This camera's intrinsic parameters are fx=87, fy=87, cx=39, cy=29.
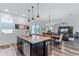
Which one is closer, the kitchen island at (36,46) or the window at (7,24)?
the kitchen island at (36,46)

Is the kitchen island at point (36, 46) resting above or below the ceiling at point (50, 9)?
below

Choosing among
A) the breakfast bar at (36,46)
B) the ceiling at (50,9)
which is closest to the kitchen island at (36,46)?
the breakfast bar at (36,46)

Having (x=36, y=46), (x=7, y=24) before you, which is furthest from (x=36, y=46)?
(x=7, y=24)

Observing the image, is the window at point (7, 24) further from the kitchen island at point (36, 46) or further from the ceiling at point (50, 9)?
the kitchen island at point (36, 46)

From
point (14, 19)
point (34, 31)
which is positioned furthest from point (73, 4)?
point (14, 19)

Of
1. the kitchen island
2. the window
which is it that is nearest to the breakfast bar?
the kitchen island

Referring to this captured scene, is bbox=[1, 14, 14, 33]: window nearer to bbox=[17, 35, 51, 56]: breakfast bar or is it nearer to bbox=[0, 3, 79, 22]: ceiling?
bbox=[0, 3, 79, 22]: ceiling

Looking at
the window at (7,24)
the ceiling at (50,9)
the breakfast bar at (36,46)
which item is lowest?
the breakfast bar at (36,46)

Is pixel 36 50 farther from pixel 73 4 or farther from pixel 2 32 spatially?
pixel 73 4

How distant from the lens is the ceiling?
2.79 m

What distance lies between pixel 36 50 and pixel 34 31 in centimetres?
64

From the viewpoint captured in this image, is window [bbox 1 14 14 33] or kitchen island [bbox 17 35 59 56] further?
window [bbox 1 14 14 33]

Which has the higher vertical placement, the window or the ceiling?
the ceiling

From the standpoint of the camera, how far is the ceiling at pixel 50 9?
9.14 feet
